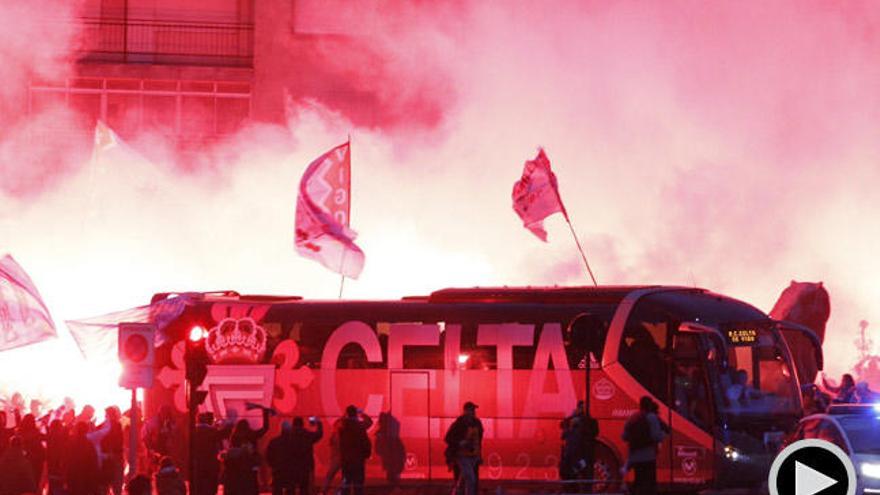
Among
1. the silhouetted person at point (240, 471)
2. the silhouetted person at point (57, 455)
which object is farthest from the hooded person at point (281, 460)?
the silhouetted person at point (57, 455)

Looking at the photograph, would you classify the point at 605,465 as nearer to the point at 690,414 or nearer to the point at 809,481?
the point at 690,414

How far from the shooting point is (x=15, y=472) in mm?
18672

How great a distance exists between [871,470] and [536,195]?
15.5 metres

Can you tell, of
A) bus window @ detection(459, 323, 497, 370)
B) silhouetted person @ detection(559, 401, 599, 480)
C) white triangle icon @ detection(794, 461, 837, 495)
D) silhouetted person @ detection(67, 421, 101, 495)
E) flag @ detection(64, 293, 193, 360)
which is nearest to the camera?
white triangle icon @ detection(794, 461, 837, 495)

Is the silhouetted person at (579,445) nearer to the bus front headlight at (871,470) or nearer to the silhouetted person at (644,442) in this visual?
the silhouetted person at (644,442)

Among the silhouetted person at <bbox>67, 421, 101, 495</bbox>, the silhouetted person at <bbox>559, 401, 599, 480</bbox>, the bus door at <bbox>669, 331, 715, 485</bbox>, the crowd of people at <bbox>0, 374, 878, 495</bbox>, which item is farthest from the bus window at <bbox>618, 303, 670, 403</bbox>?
the silhouetted person at <bbox>67, 421, 101, 495</bbox>

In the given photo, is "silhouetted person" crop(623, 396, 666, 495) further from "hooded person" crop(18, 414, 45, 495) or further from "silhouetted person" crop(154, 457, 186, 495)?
"hooded person" crop(18, 414, 45, 495)

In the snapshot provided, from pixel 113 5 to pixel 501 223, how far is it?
11960 mm

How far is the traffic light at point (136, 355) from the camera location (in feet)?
64.4

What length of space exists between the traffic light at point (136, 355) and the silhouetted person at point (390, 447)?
5.34 m

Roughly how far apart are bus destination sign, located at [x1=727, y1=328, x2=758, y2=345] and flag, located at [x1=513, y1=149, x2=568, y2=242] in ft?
28.8

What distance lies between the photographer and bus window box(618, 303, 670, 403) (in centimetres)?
2312

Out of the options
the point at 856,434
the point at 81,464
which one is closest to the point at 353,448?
the point at 81,464

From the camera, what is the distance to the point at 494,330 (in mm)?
24250
